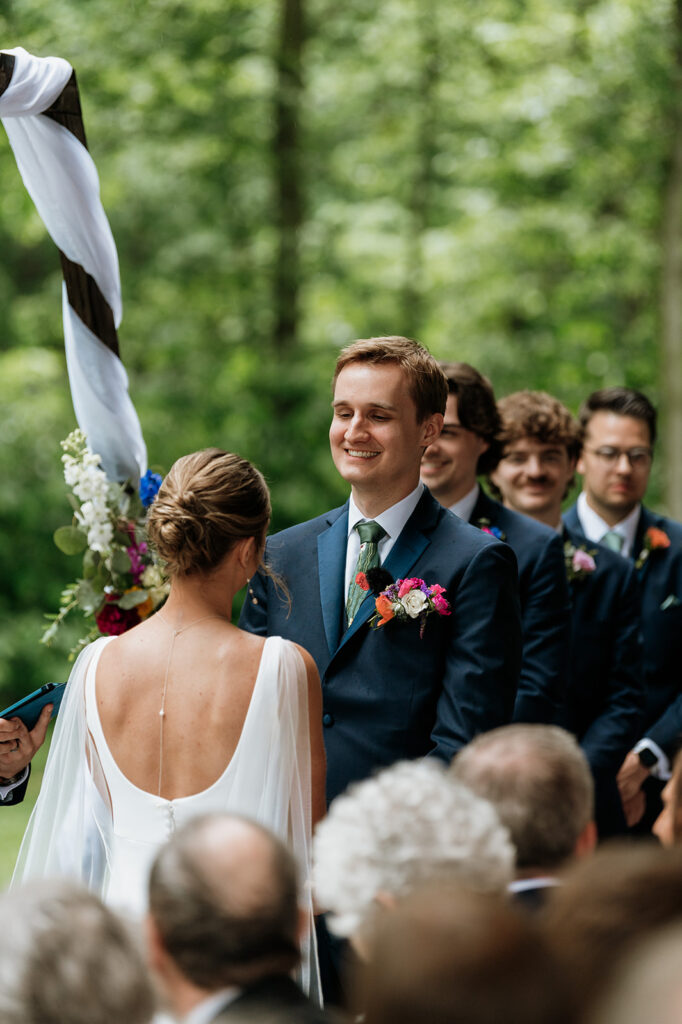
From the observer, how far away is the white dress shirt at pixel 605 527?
5574mm

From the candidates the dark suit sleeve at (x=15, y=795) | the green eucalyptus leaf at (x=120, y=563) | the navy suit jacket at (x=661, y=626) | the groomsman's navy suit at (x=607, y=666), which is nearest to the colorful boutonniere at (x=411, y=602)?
the green eucalyptus leaf at (x=120, y=563)

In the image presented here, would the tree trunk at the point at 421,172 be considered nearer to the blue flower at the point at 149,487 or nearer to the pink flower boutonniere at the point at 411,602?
the blue flower at the point at 149,487

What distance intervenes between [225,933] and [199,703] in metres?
1.17

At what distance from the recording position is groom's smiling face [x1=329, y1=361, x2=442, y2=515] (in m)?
3.62

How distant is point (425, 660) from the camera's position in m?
3.55

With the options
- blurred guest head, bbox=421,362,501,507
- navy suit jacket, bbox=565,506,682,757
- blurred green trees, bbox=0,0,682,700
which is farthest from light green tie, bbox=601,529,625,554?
blurred green trees, bbox=0,0,682,700

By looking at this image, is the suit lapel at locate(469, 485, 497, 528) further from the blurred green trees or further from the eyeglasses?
the blurred green trees

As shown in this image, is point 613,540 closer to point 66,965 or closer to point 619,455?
point 619,455

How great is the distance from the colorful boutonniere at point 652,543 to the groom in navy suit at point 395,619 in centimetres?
206

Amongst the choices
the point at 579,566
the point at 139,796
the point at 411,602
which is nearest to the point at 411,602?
the point at 411,602

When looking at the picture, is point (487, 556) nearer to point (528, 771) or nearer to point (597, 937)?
point (528, 771)

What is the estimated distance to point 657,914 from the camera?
1.79 meters

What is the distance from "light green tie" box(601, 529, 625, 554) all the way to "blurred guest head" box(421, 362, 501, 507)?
1.04 meters

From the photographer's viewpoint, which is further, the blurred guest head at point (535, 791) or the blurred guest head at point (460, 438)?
the blurred guest head at point (460, 438)
